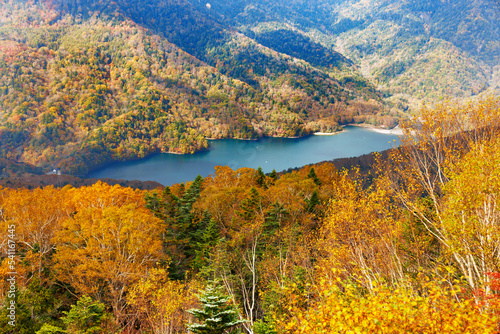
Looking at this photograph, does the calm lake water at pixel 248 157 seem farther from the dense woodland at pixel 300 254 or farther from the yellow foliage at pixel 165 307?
the yellow foliage at pixel 165 307

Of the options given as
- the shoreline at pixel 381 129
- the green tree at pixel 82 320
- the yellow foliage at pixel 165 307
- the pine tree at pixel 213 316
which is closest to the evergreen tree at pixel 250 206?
the yellow foliage at pixel 165 307

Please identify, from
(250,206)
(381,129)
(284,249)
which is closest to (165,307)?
(284,249)

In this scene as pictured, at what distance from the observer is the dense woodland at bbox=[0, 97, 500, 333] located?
5680mm

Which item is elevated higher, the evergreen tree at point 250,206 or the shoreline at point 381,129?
the shoreline at point 381,129

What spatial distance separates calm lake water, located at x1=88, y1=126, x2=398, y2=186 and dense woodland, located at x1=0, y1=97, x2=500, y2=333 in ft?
235

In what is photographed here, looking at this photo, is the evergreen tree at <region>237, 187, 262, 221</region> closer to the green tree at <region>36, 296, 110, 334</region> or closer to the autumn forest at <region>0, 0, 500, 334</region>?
the autumn forest at <region>0, 0, 500, 334</region>

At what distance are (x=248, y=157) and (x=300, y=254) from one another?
102077 millimetres

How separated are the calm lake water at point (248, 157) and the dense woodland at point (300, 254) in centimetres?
7174

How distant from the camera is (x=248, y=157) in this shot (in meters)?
119

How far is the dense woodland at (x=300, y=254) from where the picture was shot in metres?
5.68

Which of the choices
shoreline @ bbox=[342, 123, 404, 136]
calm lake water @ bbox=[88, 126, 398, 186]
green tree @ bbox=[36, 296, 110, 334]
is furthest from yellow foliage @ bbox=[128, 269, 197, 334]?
shoreline @ bbox=[342, 123, 404, 136]

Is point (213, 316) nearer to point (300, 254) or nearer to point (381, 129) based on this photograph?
point (300, 254)

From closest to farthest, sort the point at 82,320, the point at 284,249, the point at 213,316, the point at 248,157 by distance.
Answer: the point at 213,316, the point at 82,320, the point at 284,249, the point at 248,157

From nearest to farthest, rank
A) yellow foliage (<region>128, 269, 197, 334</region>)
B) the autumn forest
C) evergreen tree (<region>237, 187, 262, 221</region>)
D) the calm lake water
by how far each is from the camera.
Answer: the autumn forest < yellow foliage (<region>128, 269, 197, 334</region>) < evergreen tree (<region>237, 187, 262, 221</region>) < the calm lake water
